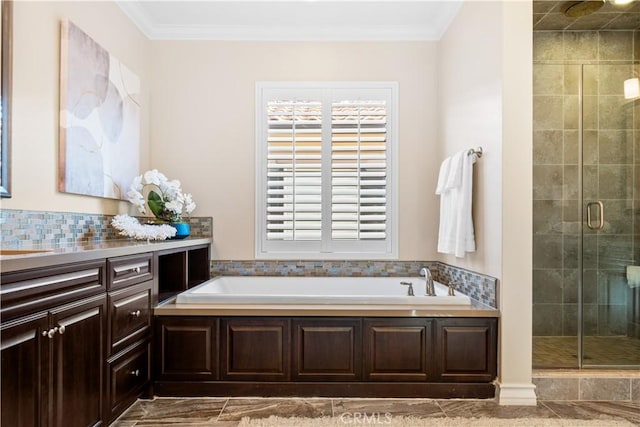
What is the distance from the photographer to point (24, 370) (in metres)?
1.44

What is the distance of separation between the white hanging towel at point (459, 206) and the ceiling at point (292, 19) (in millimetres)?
1217

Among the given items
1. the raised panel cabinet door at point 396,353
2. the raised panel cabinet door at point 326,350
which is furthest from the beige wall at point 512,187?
the raised panel cabinet door at point 326,350

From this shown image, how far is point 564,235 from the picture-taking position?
300 centimetres

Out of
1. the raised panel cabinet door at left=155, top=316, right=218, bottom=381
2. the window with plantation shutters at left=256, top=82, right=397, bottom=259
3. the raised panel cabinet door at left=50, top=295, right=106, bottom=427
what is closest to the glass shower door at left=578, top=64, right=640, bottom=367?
the window with plantation shutters at left=256, top=82, right=397, bottom=259

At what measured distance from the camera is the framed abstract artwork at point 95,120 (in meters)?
2.36

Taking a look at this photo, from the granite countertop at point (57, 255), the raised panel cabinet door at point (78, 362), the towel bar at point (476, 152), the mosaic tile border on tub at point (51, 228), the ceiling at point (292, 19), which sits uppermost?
the ceiling at point (292, 19)

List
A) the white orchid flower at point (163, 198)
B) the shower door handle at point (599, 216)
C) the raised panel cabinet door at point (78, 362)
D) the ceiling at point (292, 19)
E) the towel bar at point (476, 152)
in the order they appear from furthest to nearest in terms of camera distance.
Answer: the ceiling at point (292, 19), the white orchid flower at point (163, 198), the shower door handle at point (599, 216), the towel bar at point (476, 152), the raised panel cabinet door at point (78, 362)

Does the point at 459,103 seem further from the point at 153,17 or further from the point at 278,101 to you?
the point at 153,17

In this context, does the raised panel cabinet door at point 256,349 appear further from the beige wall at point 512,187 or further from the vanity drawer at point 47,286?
the beige wall at point 512,187

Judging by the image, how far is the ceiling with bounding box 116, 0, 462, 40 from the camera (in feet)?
10.5

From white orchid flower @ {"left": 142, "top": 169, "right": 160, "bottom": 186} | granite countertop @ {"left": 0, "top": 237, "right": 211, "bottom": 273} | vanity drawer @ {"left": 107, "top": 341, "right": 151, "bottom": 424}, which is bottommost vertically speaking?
vanity drawer @ {"left": 107, "top": 341, "right": 151, "bottom": 424}

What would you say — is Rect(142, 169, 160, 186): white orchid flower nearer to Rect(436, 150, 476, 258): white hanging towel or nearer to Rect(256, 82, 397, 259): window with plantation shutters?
Rect(256, 82, 397, 259): window with plantation shutters

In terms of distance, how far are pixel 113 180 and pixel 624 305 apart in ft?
11.8

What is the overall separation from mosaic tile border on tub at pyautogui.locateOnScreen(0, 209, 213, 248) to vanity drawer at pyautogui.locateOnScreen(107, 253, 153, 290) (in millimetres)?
417
